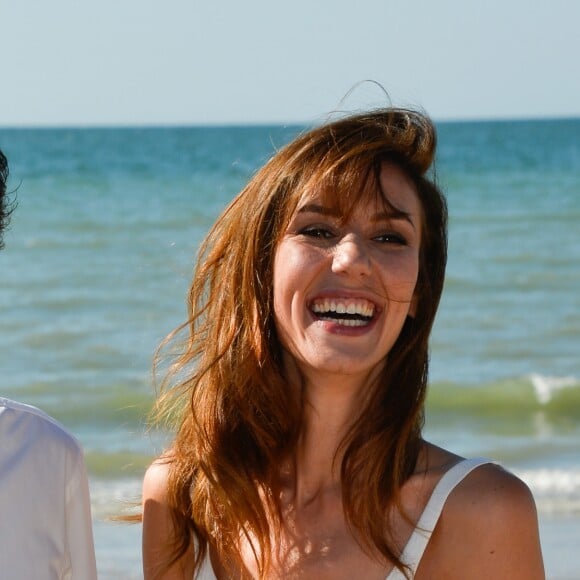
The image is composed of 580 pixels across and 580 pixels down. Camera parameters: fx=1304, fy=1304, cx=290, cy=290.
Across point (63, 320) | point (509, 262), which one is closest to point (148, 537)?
point (63, 320)

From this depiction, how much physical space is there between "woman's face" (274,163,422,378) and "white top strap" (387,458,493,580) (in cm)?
32

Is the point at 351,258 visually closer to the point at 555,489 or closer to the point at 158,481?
the point at 158,481

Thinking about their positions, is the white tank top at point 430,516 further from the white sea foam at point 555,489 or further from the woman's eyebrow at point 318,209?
the white sea foam at point 555,489

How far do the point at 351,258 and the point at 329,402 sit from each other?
39 cm

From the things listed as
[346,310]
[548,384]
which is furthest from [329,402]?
[548,384]

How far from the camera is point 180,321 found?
11.5 metres

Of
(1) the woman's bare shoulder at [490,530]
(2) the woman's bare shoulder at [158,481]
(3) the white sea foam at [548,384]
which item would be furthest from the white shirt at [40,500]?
(3) the white sea foam at [548,384]

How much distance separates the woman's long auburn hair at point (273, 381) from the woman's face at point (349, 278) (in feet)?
0.16

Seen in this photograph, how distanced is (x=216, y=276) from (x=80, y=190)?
65.5ft

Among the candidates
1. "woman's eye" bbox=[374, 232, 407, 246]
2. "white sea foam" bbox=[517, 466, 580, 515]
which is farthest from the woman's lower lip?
"white sea foam" bbox=[517, 466, 580, 515]

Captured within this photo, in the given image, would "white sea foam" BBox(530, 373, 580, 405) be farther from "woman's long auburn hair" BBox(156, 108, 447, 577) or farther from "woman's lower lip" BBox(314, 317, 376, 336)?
"woman's lower lip" BBox(314, 317, 376, 336)

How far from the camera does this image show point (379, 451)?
3.14 meters

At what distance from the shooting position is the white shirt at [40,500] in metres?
2.81

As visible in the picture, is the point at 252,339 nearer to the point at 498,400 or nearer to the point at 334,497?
the point at 334,497
